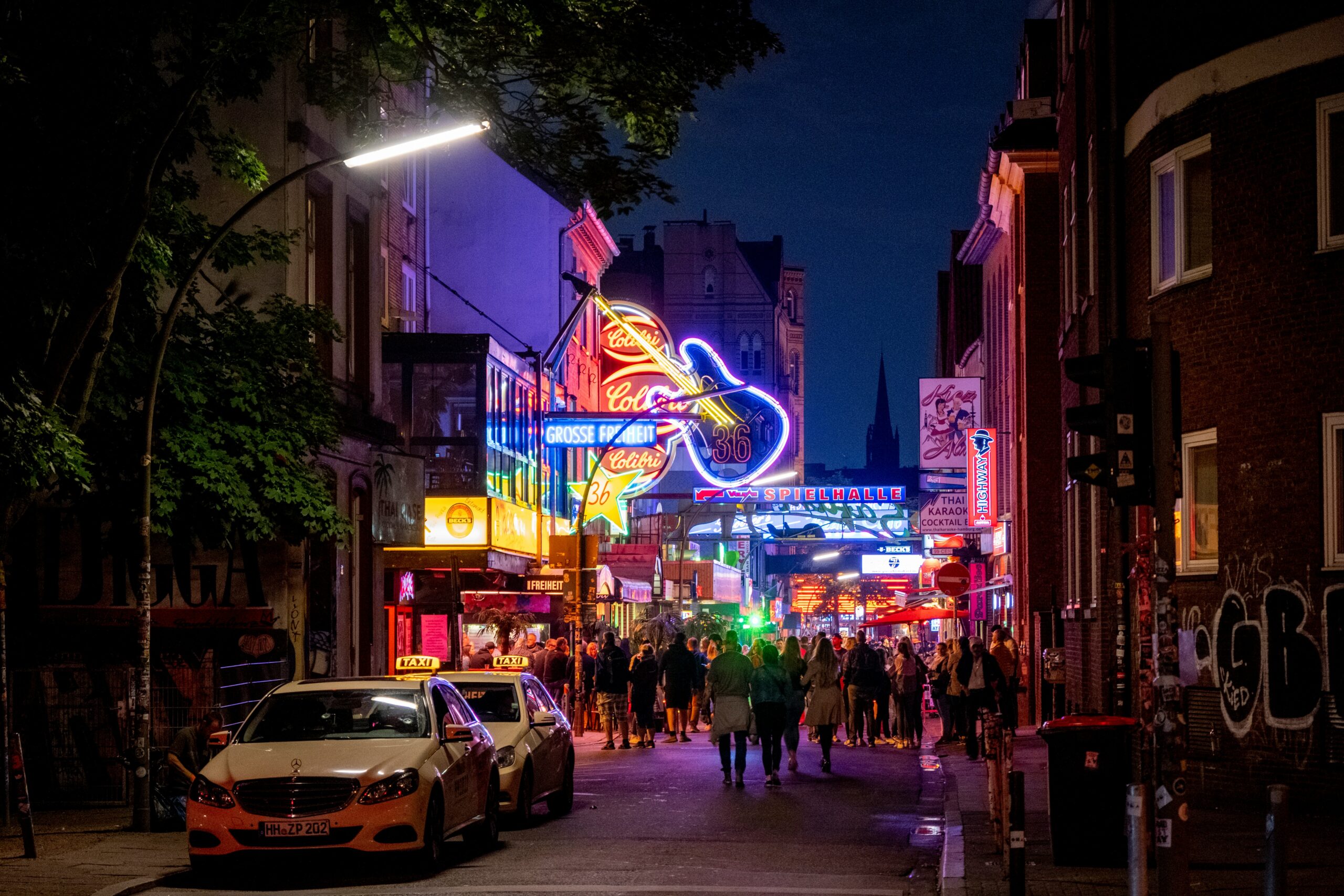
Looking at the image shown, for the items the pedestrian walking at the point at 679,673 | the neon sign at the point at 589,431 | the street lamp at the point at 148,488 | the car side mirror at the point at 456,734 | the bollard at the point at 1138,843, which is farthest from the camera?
the neon sign at the point at 589,431

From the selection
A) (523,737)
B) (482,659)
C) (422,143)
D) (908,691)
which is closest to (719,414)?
(482,659)

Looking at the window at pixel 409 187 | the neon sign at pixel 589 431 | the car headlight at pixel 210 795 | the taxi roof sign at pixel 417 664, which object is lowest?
the car headlight at pixel 210 795

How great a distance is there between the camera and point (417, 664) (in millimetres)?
27859

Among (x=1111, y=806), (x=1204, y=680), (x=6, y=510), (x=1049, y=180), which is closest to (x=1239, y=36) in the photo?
(x=1204, y=680)

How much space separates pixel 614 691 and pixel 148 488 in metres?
13.6

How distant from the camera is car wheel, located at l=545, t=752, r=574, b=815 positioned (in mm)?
17625

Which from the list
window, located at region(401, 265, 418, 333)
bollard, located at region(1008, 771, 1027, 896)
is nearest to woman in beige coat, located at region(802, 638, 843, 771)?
bollard, located at region(1008, 771, 1027, 896)

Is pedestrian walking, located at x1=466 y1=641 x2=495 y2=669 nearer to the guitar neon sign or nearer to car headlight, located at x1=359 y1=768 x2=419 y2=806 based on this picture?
car headlight, located at x1=359 y1=768 x2=419 y2=806

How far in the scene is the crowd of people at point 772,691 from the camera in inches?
827

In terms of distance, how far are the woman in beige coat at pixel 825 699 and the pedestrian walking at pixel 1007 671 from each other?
8.62ft

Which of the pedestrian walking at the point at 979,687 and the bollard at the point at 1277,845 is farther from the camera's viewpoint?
the pedestrian walking at the point at 979,687

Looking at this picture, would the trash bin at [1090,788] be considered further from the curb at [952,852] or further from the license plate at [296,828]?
the license plate at [296,828]

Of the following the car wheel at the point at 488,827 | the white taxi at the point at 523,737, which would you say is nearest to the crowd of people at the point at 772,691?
the white taxi at the point at 523,737

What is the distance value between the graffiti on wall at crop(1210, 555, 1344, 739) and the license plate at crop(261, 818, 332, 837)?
30.3 ft
